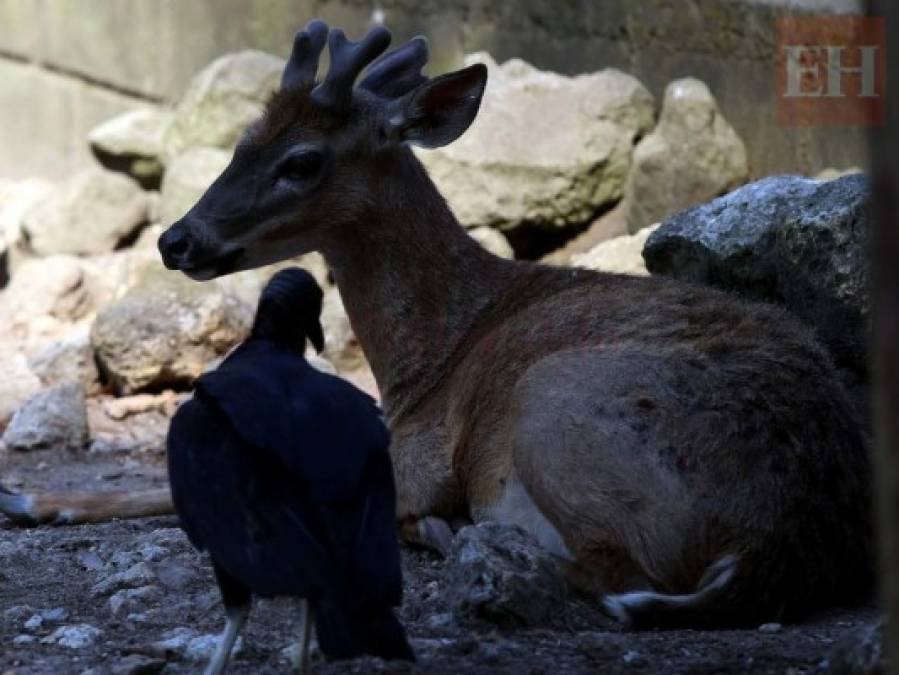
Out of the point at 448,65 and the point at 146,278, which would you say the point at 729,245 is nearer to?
the point at 146,278

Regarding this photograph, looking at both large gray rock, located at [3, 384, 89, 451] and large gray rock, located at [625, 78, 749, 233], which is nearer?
large gray rock, located at [3, 384, 89, 451]

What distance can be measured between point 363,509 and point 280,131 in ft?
8.11

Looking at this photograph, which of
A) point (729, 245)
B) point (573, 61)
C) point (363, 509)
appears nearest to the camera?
point (363, 509)

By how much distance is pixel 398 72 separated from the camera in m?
5.88

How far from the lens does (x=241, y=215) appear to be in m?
5.47

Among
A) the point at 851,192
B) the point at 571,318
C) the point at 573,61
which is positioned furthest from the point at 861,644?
the point at 573,61

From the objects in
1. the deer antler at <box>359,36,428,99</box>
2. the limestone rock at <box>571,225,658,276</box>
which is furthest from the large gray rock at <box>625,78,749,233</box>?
the deer antler at <box>359,36,428,99</box>

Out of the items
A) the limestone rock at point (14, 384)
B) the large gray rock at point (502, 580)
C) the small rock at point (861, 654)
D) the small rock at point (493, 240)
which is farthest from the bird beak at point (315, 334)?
the small rock at point (493, 240)

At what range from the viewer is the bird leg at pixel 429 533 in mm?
5035

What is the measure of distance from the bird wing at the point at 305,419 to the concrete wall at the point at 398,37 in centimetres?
547

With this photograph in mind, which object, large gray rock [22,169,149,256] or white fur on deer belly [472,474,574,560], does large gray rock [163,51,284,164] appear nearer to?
large gray rock [22,169,149,256]

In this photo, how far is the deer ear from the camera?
559cm

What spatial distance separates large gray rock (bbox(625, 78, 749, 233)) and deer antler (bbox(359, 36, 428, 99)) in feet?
11.5

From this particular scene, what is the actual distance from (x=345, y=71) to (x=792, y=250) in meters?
1.57
